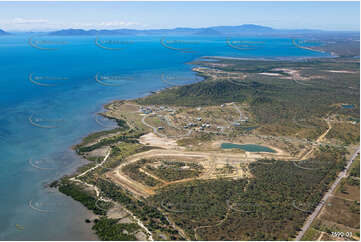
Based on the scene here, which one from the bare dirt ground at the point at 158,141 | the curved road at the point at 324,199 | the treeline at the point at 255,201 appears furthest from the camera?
the bare dirt ground at the point at 158,141

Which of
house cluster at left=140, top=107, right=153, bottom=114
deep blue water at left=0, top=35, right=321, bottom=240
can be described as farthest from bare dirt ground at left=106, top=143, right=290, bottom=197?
house cluster at left=140, top=107, right=153, bottom=114

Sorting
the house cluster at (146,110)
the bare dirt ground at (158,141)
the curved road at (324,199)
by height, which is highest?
the house cluster at (146,110)

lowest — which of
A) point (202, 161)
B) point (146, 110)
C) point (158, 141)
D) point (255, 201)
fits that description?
point (255, 201)

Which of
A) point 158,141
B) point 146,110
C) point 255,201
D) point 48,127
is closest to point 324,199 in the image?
point 255,201

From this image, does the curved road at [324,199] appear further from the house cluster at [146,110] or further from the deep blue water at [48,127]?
the house cluster at [146,110]

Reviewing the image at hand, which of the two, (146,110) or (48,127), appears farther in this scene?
(146,110)

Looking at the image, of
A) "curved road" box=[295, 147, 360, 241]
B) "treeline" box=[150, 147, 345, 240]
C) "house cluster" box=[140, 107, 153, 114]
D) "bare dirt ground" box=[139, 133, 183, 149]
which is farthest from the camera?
"house cluster" box=[140, 107, 153, 114]

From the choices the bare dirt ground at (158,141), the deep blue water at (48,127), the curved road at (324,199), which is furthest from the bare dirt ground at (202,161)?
the curved road at (324,199)

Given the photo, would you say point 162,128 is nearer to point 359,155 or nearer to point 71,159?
point 71,159

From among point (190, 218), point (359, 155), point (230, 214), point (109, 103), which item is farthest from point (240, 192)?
point (109, 103)

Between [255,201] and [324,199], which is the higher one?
[255,201]

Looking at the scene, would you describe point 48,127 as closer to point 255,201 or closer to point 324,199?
point 255,201

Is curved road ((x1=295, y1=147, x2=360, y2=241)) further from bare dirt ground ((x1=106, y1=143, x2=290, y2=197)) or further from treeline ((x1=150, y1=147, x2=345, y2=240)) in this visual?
bare dirt ground ((x1=106, y1=143, x2=290, y2=197))
